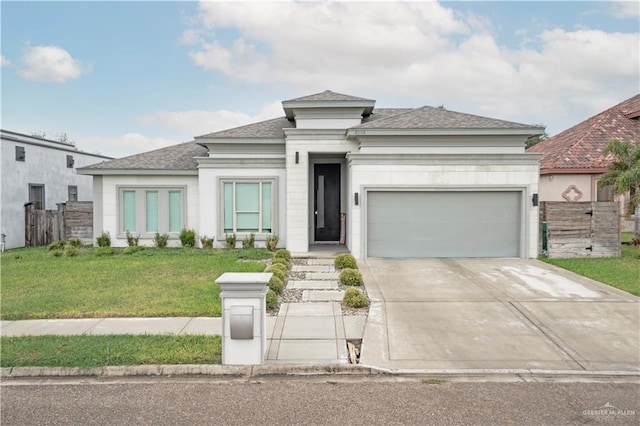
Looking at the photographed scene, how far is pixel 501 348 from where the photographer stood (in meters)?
6.19

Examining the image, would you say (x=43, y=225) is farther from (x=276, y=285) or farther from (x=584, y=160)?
(x=584, y=160)

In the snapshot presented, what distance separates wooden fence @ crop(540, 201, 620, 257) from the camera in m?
13.6

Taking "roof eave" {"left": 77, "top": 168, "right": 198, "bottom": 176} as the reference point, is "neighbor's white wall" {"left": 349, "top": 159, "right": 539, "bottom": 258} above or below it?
below

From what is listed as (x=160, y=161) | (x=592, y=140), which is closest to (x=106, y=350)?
(x=160, y=161)

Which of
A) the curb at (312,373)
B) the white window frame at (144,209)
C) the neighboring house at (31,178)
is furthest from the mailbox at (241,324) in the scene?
the neighboring house at (31,178)

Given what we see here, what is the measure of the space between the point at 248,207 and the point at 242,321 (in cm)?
1036

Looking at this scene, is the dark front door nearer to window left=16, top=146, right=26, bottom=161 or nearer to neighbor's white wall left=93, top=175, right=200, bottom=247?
neighbor's white wall left=93, top=175, right=200, bottom=247

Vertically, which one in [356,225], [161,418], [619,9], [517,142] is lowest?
[161,418]

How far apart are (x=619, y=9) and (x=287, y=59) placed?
1488 centimetres

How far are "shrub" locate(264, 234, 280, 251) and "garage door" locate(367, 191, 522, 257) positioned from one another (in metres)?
3.55

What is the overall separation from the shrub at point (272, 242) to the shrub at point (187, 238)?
8.98 feet

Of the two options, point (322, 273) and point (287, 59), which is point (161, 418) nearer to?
point (322, 273)

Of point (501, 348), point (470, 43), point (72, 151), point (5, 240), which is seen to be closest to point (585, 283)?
point (501, 348)

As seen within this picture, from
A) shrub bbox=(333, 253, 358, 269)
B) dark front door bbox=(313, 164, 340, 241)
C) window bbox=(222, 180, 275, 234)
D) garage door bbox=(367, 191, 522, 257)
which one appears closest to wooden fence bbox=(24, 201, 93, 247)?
window bbox=(222, 180, 275, 234)
